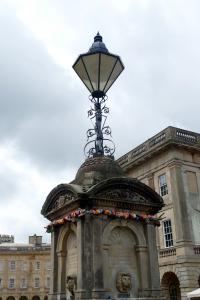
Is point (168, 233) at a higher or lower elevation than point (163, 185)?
lower

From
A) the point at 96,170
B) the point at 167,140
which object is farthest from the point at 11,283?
the point at 96,170

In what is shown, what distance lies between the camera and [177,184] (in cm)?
2892

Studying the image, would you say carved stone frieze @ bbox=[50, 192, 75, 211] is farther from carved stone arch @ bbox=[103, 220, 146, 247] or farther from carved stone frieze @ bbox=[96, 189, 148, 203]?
carved stone arch @ bbox=[103, 220, 146, 247]

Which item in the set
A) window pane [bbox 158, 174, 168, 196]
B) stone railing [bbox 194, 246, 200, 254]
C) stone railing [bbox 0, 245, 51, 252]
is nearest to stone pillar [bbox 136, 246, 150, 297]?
stone railing [bbox 194, 246, 200, 254]

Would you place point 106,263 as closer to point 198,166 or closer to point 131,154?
point 198,166

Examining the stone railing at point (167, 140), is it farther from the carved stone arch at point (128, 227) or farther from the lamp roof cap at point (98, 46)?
the carved stone arch at point (128, 227)

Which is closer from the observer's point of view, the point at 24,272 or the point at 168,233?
the point at 168,233

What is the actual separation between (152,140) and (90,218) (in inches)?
996

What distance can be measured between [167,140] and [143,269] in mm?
22765

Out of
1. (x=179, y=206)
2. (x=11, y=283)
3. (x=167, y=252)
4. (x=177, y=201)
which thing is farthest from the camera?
(x=11, y=283)

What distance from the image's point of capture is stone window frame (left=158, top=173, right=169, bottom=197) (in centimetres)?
3027

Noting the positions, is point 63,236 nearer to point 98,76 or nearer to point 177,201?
point 98,76

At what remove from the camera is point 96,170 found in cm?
788

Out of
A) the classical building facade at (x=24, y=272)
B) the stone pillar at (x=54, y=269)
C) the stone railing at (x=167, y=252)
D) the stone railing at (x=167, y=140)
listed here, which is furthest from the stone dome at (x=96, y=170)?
the classical building facade at (x=24, y=272)
